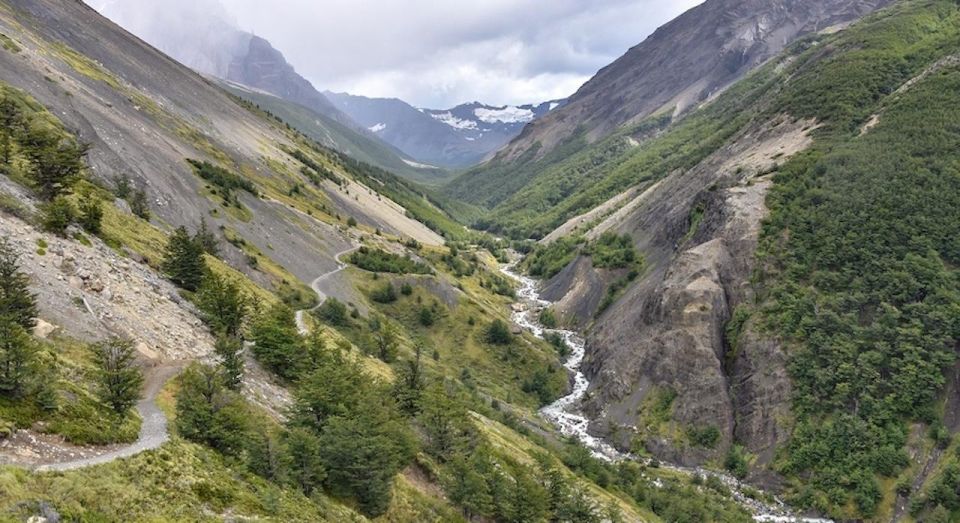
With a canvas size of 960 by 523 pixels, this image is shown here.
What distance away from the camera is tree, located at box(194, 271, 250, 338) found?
32.7 metres

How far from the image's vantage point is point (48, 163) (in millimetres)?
33500

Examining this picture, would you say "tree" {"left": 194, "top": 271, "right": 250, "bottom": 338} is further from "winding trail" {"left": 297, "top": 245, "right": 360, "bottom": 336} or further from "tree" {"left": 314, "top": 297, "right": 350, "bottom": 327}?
"tree" {"left": 314, "top": 297, "right": 350, "bottom": 327}

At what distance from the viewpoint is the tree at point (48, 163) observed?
109ft

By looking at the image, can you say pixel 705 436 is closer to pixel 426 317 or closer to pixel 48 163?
pixel 426 317

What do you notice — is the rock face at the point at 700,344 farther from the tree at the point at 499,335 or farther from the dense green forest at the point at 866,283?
the tree at the point at 499,335

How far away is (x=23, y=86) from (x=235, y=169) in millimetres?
39570

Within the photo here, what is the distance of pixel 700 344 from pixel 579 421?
1608cm

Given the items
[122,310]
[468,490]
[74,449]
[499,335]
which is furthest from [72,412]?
[499,335]

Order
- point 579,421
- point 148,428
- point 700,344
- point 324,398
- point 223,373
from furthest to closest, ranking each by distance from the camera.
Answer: point 579,421, point 700,344, point 324,398, point 223,373, point 148,428

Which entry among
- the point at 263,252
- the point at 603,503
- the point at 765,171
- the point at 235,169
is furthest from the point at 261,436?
the point at 235,169

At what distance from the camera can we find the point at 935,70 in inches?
3337

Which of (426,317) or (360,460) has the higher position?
(360,460)

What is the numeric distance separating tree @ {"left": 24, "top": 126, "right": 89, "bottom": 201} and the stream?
47.3 m

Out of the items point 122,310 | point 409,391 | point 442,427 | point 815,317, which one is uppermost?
point 815,317
